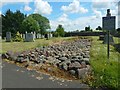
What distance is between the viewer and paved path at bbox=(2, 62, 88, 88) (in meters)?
8.37

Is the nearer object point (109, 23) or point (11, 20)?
point (109, 23)

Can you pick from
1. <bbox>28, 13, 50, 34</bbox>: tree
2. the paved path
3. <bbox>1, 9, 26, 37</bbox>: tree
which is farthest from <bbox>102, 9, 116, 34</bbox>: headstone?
<bbox>1, 9, 26, 37</bbox>: tree

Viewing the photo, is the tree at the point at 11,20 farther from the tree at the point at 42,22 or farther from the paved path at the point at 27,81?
the paved path at the point at 27,81

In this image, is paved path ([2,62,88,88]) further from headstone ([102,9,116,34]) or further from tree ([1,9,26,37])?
tree ([1,9,26,37])

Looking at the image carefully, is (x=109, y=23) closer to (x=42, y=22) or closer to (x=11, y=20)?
(x=42, y=22)

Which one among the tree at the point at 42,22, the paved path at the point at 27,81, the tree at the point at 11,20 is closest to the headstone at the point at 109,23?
the paved path at the point at 27,81

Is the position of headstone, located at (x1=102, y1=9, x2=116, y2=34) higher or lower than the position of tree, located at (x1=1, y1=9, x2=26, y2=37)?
lower

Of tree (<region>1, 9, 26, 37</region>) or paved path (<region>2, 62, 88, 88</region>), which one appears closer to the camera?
paved path (<region>2, 62, 88, 88</region>)

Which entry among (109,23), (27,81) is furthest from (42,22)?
(27,81)

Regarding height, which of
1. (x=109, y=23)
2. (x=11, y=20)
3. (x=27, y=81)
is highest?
(x=11, y=20)

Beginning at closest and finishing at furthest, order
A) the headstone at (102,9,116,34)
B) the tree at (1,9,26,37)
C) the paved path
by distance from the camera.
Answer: the paved path < the headstone at (102,9,116,34) < the tree at (1,9,26,37)

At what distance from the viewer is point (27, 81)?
29.2ft

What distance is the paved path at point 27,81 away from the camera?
8.37m

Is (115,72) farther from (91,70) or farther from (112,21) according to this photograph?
(112,21)
